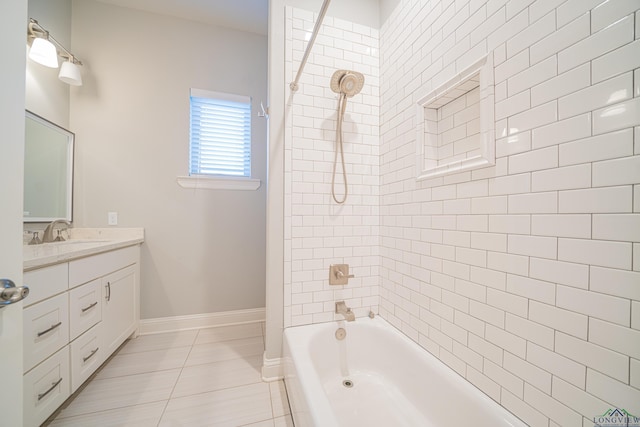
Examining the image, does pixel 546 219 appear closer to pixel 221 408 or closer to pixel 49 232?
pixel 221 408

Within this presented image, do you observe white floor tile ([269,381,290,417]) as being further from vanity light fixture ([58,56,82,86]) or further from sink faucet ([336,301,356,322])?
vanity light fixture ([58,56,82,86])

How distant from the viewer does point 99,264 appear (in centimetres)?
142

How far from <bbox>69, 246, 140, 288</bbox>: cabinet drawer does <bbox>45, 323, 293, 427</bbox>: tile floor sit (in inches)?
27.2

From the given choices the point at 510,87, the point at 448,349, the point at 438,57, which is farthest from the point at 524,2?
the point at 448,349

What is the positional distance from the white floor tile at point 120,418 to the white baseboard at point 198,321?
2.81 feet

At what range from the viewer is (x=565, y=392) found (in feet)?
2.18

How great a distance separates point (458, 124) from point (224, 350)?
7.52 ft

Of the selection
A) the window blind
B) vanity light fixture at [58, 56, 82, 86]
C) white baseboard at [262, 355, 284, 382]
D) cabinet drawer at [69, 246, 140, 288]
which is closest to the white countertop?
cabinet drawer at [69, 246, 140, 288]

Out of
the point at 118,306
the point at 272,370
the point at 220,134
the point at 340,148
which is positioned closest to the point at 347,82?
the point at 340,148

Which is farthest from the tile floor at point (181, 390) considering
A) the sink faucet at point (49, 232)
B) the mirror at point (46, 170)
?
the mirror at point (46, 170)

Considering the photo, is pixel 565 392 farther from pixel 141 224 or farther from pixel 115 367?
pixel 141 224

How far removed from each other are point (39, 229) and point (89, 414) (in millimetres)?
1382

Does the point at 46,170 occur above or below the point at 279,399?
above

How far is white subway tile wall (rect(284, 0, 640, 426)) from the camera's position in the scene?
57cm
